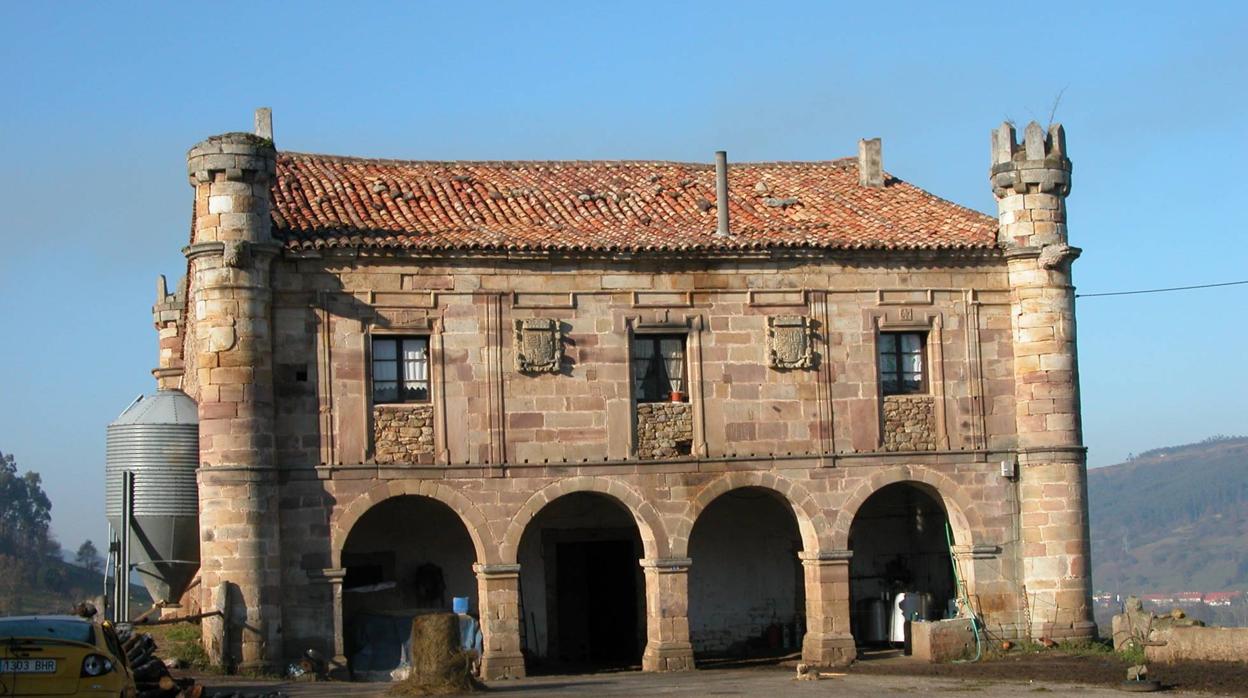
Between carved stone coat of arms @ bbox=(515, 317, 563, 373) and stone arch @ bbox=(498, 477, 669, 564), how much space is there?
5.96 ft

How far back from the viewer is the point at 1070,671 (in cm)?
2533

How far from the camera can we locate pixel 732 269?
28.4m

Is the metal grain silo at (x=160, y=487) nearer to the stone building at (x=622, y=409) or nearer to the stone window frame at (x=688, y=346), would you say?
the stone building at (x=622, y=409)

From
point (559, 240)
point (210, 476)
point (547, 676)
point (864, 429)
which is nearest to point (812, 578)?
point (864, 429)

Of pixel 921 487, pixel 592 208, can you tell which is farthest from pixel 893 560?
pixel 592 208

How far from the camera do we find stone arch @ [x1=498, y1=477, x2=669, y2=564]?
27.2m

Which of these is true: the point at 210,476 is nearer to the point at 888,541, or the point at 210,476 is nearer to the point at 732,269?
the point at 732,269

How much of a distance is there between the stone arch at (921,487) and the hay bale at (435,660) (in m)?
8.47

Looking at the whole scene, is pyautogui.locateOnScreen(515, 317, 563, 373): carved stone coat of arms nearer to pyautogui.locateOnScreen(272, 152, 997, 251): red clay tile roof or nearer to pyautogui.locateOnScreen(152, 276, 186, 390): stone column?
pyautogui.locateOnScreen(272, 152, 997, 251): red clay tile roof

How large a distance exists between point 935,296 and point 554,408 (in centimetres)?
666

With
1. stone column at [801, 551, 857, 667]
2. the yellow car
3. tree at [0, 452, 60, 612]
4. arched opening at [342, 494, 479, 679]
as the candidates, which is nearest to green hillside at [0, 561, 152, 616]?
tree at [0, 452, 60, 612]

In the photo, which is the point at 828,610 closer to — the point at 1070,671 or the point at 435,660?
the point at 1070,671

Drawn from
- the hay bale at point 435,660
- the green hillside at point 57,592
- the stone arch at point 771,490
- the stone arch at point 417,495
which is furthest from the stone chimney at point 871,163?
the green hillside at point 57,592

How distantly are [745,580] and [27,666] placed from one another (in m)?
15.7
